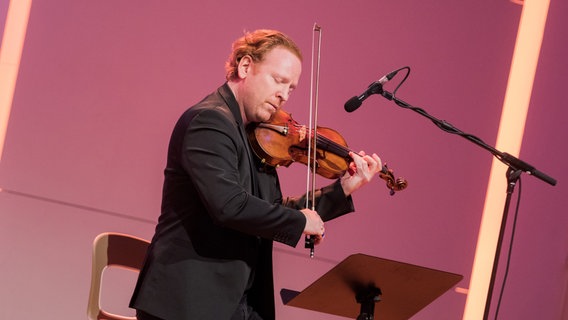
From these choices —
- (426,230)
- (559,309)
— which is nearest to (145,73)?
(426,230)

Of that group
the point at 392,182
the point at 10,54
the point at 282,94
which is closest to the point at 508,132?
the point at 392,182

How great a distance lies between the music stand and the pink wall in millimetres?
1288

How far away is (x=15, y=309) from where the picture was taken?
3631 mm

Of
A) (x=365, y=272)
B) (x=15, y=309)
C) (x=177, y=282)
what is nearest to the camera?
(x=177, y=282)

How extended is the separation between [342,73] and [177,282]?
6.36 feet

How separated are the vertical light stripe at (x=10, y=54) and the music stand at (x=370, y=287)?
1.99 m

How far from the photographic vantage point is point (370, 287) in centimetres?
237

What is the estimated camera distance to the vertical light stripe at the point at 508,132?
378 cm

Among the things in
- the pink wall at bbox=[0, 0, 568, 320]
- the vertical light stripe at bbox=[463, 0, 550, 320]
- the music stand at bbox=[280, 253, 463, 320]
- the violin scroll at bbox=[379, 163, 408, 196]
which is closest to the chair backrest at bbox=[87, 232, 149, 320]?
the pink wall at bbox=[0, 0, 568, 320]

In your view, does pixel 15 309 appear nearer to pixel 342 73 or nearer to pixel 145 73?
pixel 145 73

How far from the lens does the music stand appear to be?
225cm

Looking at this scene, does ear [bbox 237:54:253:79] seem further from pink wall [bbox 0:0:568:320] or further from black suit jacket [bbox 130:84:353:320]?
pink wall [bbox 0:0:568:320]

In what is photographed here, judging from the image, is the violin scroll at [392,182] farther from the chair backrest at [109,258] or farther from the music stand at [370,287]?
the chair backrest at [109,258]

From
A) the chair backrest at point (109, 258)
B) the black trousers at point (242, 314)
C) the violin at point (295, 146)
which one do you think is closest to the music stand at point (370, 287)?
the black trousers at point (242, 314)
